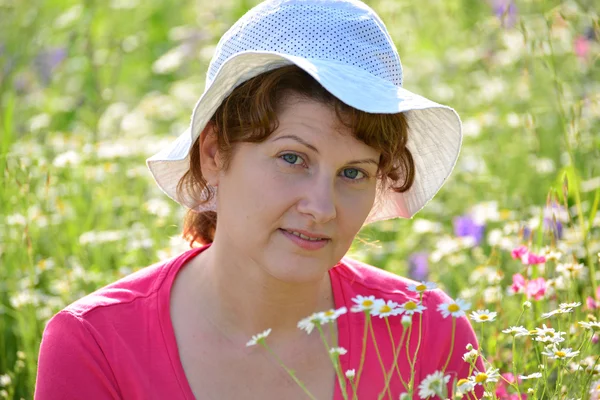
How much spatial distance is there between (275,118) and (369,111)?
0.21 m

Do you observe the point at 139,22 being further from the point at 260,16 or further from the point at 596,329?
the point at 596,329

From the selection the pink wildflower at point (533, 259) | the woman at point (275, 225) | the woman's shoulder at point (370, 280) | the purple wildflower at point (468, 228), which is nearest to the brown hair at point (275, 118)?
the woman at point (275, 225)

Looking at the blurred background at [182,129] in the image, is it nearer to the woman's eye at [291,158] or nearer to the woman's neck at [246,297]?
the woman's neck at [246,297]

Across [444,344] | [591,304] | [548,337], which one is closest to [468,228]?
[591,304]

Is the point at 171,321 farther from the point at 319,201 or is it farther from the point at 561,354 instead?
the point at 561,354

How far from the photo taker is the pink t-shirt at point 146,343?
5.52 feet

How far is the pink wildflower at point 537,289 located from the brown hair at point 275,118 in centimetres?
38

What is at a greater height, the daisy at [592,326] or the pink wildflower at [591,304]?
the daisy at [592,326]

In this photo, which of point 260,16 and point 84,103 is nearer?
point 260,16

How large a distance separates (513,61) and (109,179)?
1.82 meters

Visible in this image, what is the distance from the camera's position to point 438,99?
3893 millimetres

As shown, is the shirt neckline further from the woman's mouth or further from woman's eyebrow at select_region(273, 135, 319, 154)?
woman's eyebrow at select_region(273, 135, 319, 154)

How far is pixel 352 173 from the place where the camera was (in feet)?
5.56

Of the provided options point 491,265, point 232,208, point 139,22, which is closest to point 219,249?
point 232,208
